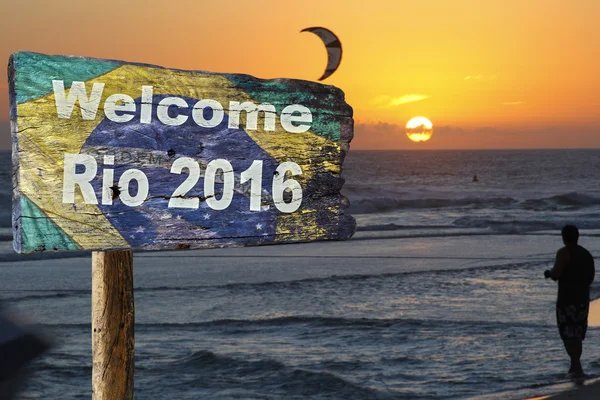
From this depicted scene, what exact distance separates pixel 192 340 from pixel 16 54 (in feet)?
24.9

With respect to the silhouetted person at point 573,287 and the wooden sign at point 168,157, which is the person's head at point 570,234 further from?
the wooden sign at point 168,157

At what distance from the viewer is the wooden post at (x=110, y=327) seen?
3.01 meters

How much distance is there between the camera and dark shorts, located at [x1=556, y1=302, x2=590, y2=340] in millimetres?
7762

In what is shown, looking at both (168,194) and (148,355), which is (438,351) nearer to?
(148,355)

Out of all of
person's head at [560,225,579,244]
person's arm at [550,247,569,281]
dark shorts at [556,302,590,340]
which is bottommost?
dark shorts at [556,302,590,340]

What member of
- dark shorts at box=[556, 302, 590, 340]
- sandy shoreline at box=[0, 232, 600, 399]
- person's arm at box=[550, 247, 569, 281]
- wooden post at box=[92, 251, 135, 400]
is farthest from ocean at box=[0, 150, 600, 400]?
wooden post at box=[92, 251, 135, 400]

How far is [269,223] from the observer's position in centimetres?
288

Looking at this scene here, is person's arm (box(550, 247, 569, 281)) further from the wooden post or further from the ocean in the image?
the wooden post

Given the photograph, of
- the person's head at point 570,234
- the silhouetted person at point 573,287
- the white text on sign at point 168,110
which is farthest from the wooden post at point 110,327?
the person's head at point 570,234

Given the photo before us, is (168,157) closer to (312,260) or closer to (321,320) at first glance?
(321,320)

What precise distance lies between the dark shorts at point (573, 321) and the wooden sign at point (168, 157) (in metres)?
5.58

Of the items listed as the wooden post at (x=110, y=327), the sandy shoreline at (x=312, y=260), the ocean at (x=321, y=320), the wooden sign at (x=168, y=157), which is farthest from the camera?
the sandy shoreline at (x=312, y=260)

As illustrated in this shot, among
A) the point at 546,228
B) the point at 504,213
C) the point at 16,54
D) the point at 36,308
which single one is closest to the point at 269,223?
the point at 16,54

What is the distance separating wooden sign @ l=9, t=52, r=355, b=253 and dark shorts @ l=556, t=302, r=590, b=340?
5583mm
